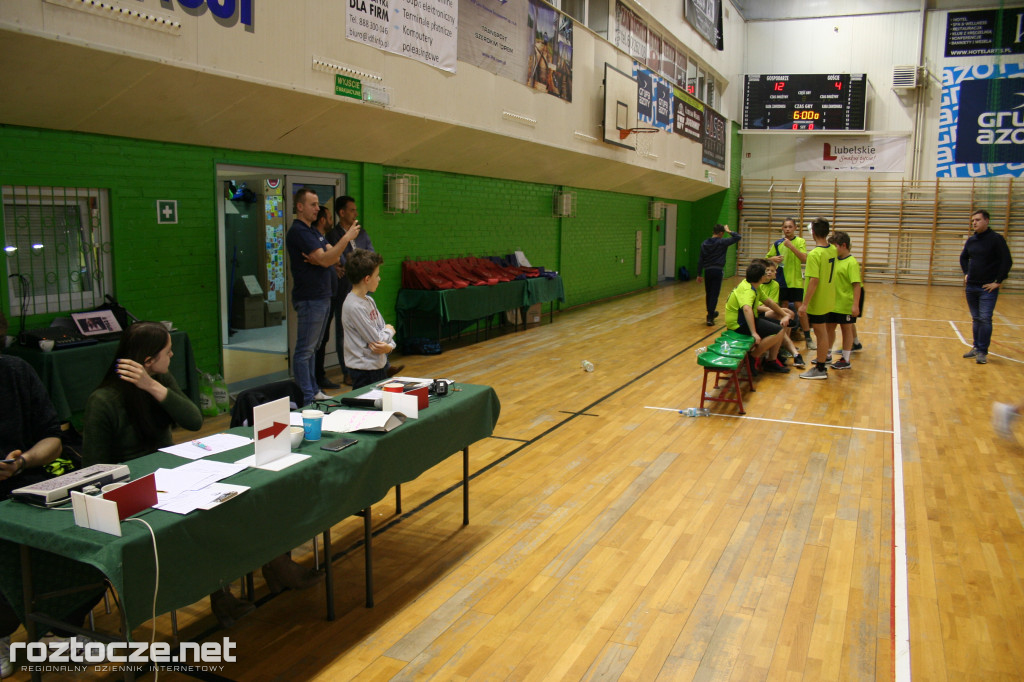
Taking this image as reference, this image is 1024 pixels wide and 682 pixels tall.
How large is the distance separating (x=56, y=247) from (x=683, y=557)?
5.11 meters

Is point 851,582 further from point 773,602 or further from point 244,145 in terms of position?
point 244,145

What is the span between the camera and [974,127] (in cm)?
2052

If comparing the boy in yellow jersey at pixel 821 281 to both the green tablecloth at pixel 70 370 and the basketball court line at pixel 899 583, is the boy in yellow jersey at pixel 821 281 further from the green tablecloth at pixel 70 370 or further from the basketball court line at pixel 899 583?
the green tablecloth at pixel 70 370

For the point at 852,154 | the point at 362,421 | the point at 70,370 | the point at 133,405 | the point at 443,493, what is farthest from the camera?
the point at 852,154

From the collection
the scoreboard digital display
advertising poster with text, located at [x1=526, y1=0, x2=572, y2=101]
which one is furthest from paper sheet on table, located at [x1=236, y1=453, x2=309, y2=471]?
the scoreboard digital display

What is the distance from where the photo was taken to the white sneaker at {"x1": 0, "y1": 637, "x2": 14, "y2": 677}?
2977mm

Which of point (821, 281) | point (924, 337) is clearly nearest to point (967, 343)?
point (924, 337)

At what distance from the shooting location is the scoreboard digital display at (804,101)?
2128cm

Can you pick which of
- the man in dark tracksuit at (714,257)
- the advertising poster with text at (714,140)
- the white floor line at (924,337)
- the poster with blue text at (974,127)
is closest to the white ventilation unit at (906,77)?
the poster with blue text at (974,127)

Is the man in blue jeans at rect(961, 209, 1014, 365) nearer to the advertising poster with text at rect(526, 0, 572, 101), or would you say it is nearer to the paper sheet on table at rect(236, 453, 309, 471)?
the advertising poster with text at rect(526, 0, 572, 101)

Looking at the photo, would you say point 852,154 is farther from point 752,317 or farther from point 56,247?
point 56,247

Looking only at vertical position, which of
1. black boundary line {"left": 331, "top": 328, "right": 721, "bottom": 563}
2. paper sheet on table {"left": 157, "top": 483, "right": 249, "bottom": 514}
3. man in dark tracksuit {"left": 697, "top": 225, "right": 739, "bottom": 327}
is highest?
man in dark tracksuit {"left": 697, "top": 225, "right": 739, "bottom": 327}

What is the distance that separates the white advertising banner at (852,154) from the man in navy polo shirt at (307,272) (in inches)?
757

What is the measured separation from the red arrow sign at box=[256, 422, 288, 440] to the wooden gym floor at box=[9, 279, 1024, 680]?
0.92 metres
